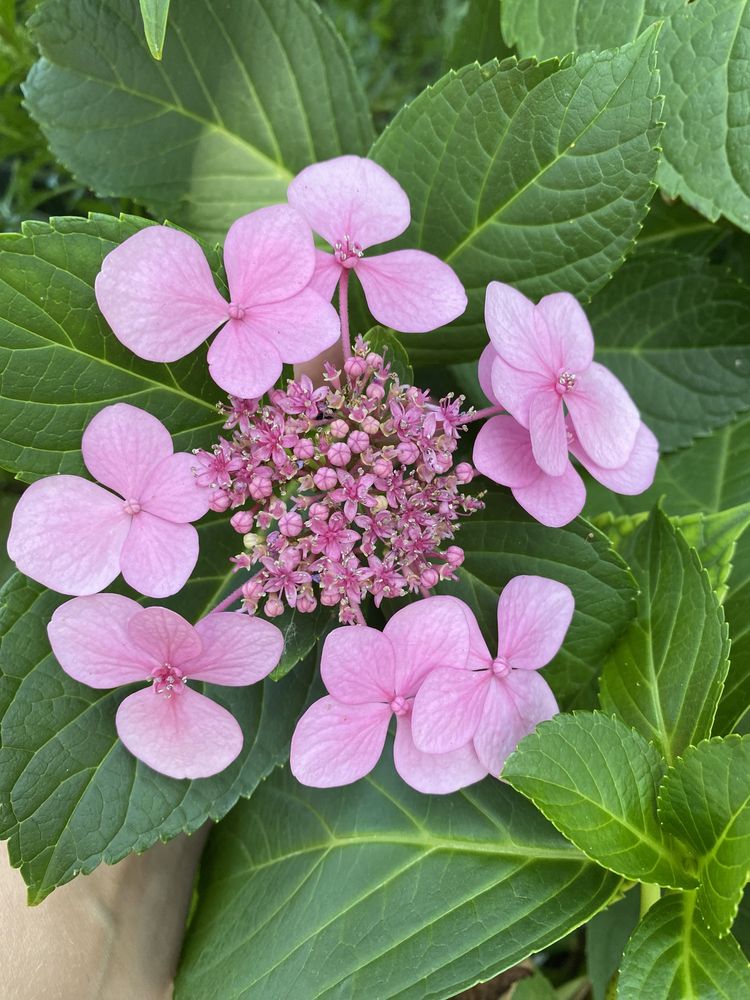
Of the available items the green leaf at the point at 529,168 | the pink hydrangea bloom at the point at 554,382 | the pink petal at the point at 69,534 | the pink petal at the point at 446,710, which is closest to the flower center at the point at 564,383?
the pink hydrangea bloom at the point at 554,382

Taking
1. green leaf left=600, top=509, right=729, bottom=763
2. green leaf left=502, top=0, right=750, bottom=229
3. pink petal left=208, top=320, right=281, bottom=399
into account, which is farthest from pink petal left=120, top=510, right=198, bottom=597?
green leaf left=502, top=0, right=750, bottom=229

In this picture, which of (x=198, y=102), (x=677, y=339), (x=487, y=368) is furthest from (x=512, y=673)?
(x=198, y=102)

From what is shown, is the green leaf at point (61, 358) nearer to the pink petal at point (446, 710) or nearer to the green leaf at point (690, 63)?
the pink petal at point (446, 710)

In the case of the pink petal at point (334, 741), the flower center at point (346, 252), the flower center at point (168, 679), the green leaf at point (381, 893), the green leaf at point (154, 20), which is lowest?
the green leaf at point (381, 893)

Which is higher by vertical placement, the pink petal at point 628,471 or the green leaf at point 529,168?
the green leaf at point 529,168

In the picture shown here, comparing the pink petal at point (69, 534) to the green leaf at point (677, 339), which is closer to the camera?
the pink petal at point (69, 534)

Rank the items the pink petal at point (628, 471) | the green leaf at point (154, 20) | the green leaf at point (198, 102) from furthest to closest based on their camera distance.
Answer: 1. the green leaf at point (198, 102)
2. the pink petal at point (628, 471)
3. the green leaf at point (154, 20)
